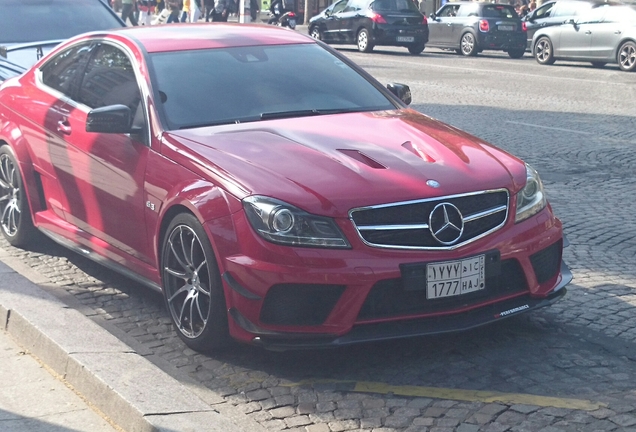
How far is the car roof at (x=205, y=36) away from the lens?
6.27m

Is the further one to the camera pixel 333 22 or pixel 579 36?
pixel 333 22

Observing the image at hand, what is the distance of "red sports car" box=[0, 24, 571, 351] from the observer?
461 centimetres

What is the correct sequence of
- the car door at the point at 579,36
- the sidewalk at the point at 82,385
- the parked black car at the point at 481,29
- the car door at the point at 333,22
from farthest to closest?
1. the car door at the point at 333,22
2. the parked black car at the point at 481,29
3. the car door at the point at 579,36
4. the sidewalk at the point at 82,385

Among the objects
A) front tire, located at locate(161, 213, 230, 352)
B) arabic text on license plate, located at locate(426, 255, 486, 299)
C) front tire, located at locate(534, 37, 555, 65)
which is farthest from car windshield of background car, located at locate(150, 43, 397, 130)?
front tire, located at locate(534, 37, 555, 65)

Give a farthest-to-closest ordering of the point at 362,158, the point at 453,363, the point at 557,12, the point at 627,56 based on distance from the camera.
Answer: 1. the point at 557,12
2. the point at 627,56
3. the point at 362,158
4. the point at 453,363

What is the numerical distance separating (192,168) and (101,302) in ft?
4.64

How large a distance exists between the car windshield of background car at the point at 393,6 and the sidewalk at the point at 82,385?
25.0 metres

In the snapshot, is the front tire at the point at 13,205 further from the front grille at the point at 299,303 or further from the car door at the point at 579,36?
the car door at the point at 579,36

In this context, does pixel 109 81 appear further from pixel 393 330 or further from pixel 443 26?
pixel 443 26

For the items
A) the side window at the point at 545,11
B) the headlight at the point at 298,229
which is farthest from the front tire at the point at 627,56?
the headlight at the point at 298,229

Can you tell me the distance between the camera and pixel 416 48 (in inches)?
1176

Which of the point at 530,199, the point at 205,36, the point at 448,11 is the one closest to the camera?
the point at 530,199

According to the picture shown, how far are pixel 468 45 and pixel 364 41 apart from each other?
2851mm

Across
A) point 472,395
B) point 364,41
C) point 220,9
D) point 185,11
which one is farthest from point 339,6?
point 472,395
